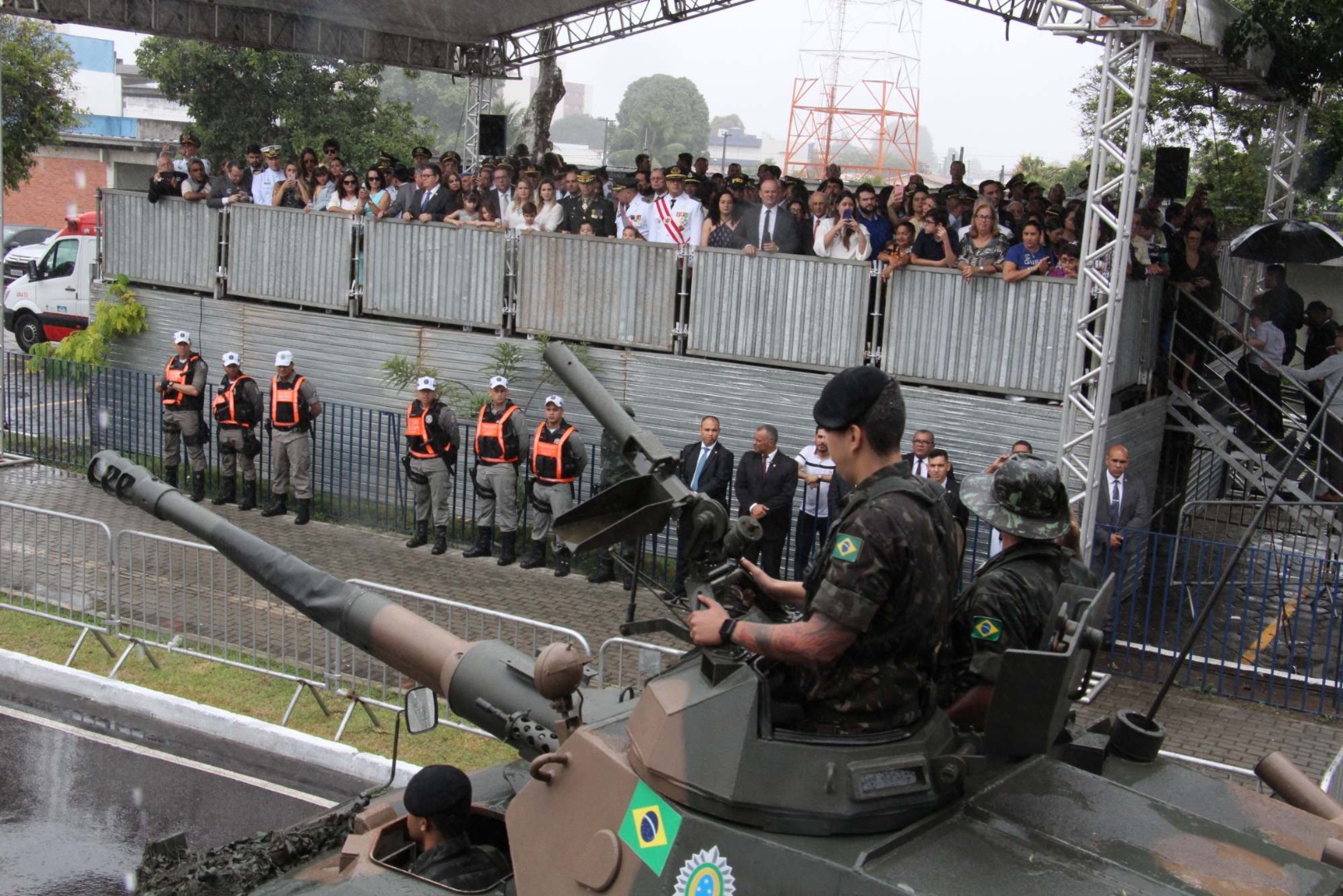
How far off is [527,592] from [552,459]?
128 cm

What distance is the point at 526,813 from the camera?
15.3ft

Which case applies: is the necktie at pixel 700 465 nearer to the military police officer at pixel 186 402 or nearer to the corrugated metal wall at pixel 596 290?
the corrugated metal wall at pixel 596 290

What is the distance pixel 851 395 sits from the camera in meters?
4.21

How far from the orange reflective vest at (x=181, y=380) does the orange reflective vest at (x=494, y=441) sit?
12.8 feet

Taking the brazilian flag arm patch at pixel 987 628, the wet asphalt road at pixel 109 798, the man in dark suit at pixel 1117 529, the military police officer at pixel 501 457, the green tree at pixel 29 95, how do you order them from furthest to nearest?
the green tree at pixel 29 95, the military police officer at pixel 501 457, the man in dark suit at pixel 1117 529, the wet asphalt road at pixel 109 798, the brazilian flag arm patch at pixel 987 628

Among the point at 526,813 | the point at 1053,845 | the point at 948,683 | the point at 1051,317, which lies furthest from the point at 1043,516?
the point at 1051,317

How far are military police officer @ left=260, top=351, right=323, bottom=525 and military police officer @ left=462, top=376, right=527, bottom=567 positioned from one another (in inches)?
86.4

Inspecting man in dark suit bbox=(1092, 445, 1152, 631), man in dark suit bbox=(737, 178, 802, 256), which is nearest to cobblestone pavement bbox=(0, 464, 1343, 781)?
man in dark suit bbox=(1092, 445, 1152, 631)

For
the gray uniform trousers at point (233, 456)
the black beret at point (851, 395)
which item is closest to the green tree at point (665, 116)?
the gray uniform trousers at point (233, 456)

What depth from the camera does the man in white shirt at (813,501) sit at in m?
12.5

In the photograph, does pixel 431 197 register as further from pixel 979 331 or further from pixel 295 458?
pixel 979 331

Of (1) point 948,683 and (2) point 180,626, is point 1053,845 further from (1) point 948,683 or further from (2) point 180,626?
(2) point 180,626

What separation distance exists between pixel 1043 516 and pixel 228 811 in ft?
18.9

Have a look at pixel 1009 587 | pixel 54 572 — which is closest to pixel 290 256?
pixel 54 572
